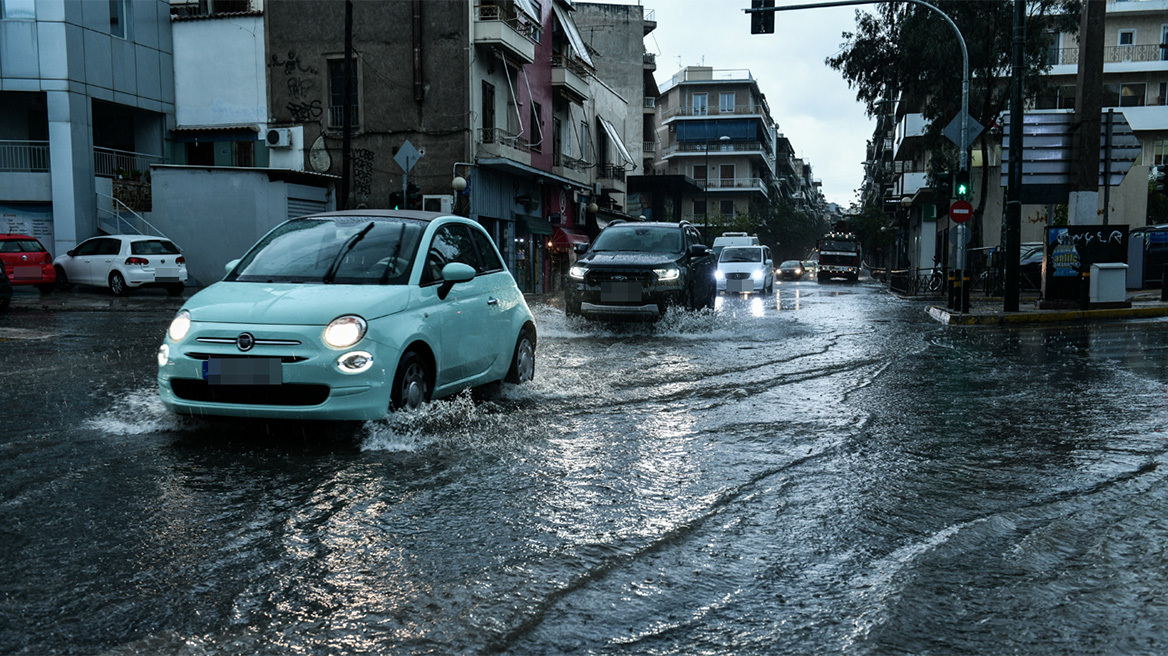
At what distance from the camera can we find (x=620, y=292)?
14383 millimetres

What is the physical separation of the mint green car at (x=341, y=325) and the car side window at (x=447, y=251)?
12 millimetres

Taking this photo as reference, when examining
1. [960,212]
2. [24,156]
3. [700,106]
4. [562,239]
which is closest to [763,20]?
[960,212]

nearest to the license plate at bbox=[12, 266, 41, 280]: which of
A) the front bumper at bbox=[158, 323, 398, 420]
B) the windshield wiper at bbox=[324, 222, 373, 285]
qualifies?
the windshield wiper at bbox=[324, 222, 373, 285]

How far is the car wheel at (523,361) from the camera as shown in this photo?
26.9 feet

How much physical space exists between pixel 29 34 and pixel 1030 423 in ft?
88.9

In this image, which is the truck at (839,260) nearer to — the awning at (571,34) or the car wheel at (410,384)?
the awning at (571,34)

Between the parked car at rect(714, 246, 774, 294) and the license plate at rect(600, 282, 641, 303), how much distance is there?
58.1 feet

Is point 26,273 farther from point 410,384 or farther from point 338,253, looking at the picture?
point 410,384

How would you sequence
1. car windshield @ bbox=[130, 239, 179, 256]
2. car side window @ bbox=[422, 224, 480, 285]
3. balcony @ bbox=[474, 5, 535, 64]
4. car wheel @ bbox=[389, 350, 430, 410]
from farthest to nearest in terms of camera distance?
balcony @ bbox=[474, 5, 535, 64]
car windshield @ bbox=[130, 239, 179, 256]
car side window @ bbox=[422, 224, 480, 285]
car wheel @ bbox=[389, 350, 430, 410]

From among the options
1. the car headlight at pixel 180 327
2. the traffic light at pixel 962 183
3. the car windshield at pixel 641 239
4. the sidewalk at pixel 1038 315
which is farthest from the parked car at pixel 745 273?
the car headlight at pixel 180 327

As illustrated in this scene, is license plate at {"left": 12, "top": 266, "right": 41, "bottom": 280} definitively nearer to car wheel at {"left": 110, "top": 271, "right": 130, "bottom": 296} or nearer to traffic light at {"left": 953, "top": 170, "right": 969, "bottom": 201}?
car wheel at {"left": 110, "top": 271, "right": 130, "bottom": 296}

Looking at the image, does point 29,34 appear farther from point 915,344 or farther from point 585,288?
point 915,344

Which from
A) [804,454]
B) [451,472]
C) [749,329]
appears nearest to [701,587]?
[451,472]

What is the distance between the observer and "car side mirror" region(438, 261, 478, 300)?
6.75m
